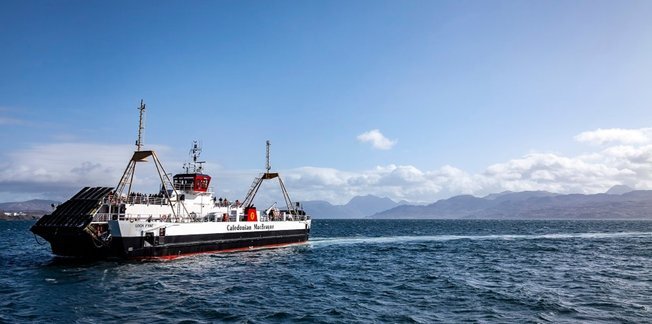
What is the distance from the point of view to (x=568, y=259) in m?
48.4

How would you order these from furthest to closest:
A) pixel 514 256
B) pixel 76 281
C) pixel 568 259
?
pixel 514 256, pixel 568 259, pixel 76 281

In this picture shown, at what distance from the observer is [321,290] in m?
29.4

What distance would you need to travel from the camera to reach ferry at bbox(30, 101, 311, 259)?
3991cm

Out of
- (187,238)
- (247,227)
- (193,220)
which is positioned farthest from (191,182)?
(187,238)

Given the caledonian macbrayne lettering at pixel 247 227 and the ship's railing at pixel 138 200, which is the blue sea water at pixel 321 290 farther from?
the ship's railing at pixel 138 200

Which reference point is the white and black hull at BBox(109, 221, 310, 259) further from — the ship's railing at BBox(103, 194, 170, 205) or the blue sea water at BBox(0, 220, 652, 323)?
the ship's railing at BBox(103, 194, 170, 205)

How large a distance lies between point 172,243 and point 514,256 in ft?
123

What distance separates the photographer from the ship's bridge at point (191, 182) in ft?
176

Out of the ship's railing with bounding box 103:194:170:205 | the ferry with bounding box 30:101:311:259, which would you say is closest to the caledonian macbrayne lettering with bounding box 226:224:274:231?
the ferry with bounding box 30:101:311:259

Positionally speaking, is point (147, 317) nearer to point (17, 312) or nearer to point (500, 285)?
point (17, 312)

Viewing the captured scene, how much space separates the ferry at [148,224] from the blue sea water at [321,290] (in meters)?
1.73

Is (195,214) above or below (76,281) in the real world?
above

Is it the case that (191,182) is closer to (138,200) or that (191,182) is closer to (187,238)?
(138,200)

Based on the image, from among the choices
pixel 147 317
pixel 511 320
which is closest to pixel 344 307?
pixel 511 320
